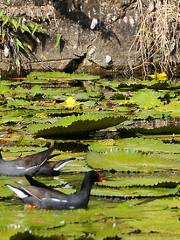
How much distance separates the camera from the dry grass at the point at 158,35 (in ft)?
36.7

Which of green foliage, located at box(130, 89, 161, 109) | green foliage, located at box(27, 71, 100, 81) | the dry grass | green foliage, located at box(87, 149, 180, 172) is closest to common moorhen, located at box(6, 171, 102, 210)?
green foliage, located at box(87, 149, 180, 172)

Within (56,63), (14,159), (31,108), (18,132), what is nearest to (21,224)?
(14,159)

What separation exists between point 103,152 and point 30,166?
600mm

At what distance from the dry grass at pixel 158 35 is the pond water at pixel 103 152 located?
95.8 inches

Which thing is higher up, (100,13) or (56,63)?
(100,13)

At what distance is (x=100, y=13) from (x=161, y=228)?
855 centimetres

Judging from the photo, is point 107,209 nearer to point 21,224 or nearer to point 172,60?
point 21,224

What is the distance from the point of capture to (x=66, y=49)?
11359mm

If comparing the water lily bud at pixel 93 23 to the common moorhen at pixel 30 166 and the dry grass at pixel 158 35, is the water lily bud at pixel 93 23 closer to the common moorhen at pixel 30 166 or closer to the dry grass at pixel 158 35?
the dry grass at pixel 158 35

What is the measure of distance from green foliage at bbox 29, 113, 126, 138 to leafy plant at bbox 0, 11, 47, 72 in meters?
5.43

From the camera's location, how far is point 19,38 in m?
11.2

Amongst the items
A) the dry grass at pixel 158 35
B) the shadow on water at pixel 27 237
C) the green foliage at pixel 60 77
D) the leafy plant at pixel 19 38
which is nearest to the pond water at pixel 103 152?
the shadow on water at pixel 27 237

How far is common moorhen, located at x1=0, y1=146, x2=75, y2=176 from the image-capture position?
4.51m

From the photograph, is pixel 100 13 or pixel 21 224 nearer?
pixel 21 224
